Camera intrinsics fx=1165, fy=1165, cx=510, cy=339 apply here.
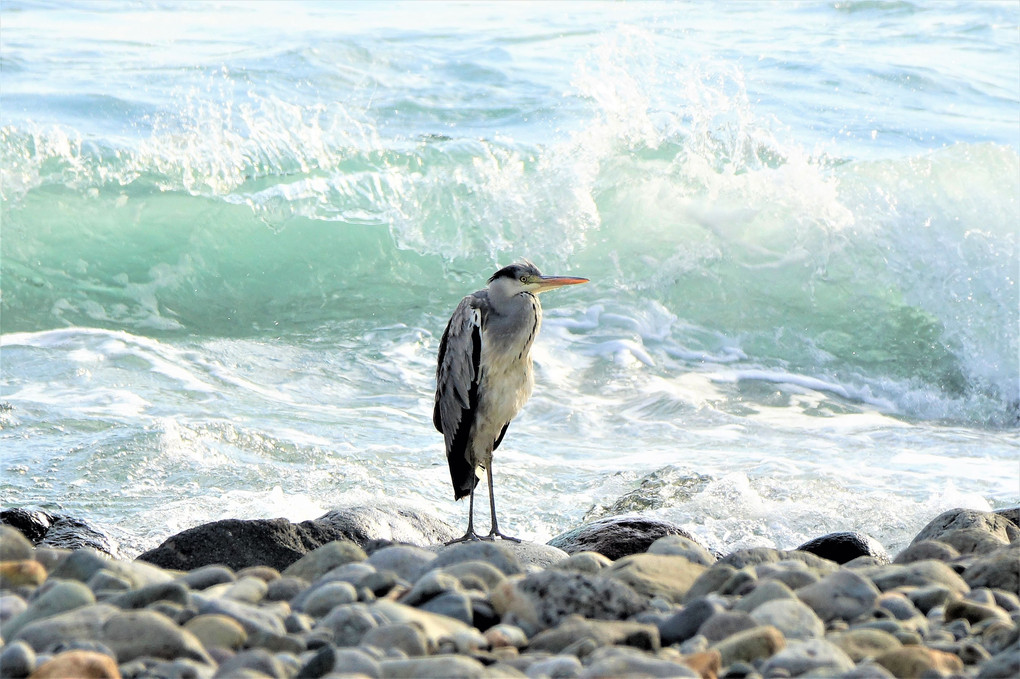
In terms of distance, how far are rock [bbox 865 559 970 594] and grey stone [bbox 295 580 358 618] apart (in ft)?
4.88

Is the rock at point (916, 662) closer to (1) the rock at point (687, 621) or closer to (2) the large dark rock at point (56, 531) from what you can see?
(1) the rock at point (687, 621)

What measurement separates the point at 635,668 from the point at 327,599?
991mm

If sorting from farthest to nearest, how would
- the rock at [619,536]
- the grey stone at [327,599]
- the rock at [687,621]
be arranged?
the rock at [619,536] < the grey stone at [327,599] < the rock at [687,621]

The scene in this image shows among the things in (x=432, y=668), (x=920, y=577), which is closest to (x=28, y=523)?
(x=432, y=668)

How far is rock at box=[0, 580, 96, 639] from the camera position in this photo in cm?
281

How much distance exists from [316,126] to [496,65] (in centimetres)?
405

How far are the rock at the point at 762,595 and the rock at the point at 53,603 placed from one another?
1670 mm

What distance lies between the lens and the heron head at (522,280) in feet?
18.2

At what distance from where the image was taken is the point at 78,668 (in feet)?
7.72

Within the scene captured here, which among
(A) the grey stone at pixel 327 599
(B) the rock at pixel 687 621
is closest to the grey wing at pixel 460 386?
(A) the grey stone at pixel 327 599

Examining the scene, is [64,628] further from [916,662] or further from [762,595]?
[916,662]

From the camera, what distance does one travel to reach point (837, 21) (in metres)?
18.9

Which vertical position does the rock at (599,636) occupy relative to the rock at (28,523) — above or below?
above

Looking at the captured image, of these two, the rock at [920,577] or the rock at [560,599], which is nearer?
the rock at [560,599]
